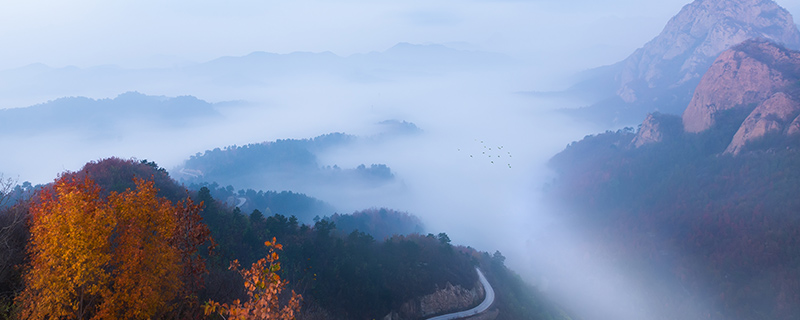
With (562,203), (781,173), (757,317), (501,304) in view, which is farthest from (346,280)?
(562,203)

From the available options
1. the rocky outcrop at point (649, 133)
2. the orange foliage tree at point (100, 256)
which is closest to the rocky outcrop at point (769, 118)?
the rocky outcrop at point (649, 133)

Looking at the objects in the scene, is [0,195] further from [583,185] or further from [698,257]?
[583,185]

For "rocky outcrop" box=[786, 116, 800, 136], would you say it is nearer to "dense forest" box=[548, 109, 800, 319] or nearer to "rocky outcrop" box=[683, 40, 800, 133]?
"dense forest" box=[548, 109, 800, 319]

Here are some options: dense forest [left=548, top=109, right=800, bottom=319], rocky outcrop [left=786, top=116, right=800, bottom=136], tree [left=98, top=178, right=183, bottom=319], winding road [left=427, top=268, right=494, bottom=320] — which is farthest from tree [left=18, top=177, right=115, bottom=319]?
rocky outcrop [left=786, top=116, right=800, bottom=136]

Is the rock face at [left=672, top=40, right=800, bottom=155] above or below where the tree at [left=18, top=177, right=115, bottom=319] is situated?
below

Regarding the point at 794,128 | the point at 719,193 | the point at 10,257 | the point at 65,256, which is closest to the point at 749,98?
the point at 794,128

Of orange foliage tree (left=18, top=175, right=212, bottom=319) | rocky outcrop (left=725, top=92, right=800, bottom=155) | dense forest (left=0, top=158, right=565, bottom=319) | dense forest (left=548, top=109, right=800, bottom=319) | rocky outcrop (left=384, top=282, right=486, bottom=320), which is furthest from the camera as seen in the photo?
rocky outcrop (left=725, top=92, right=800, bottom=155)
